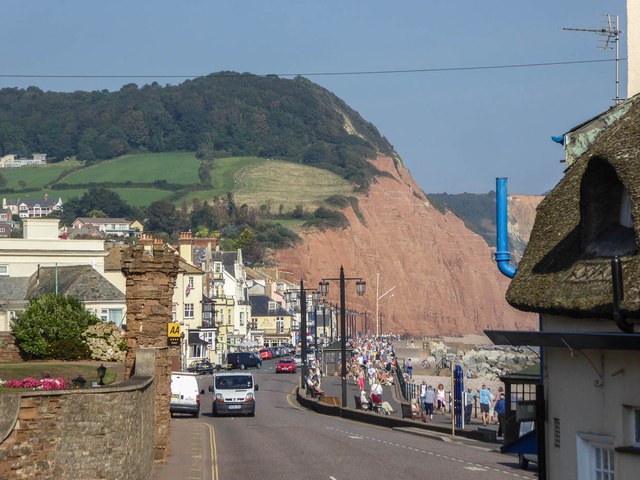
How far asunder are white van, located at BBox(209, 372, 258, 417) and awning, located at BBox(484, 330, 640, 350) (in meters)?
28.9

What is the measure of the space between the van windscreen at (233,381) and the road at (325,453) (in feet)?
6.64

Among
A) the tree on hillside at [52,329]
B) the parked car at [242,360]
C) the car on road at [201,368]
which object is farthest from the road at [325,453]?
the parked car at [242,360]

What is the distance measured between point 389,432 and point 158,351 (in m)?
11.6

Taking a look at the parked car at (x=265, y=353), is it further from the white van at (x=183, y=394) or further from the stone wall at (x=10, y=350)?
the stone wall at (x=10, y=350)

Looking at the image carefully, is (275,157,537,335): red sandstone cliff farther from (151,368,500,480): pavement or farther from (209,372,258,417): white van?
(151,368,500,480): pavement

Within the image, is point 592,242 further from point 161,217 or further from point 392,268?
point 161,217

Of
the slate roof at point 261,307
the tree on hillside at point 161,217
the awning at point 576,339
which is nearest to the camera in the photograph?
the awning at point 576,339

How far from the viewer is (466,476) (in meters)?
20.5

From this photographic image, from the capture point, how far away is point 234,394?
39531 mm

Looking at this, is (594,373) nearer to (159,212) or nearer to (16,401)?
(16,401)

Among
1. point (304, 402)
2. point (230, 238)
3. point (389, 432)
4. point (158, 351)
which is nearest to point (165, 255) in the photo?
point (158, 351)

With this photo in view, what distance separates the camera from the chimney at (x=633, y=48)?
1154 centimetres

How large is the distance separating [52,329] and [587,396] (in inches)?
1007

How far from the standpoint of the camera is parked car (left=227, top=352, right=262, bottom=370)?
2884 inches
